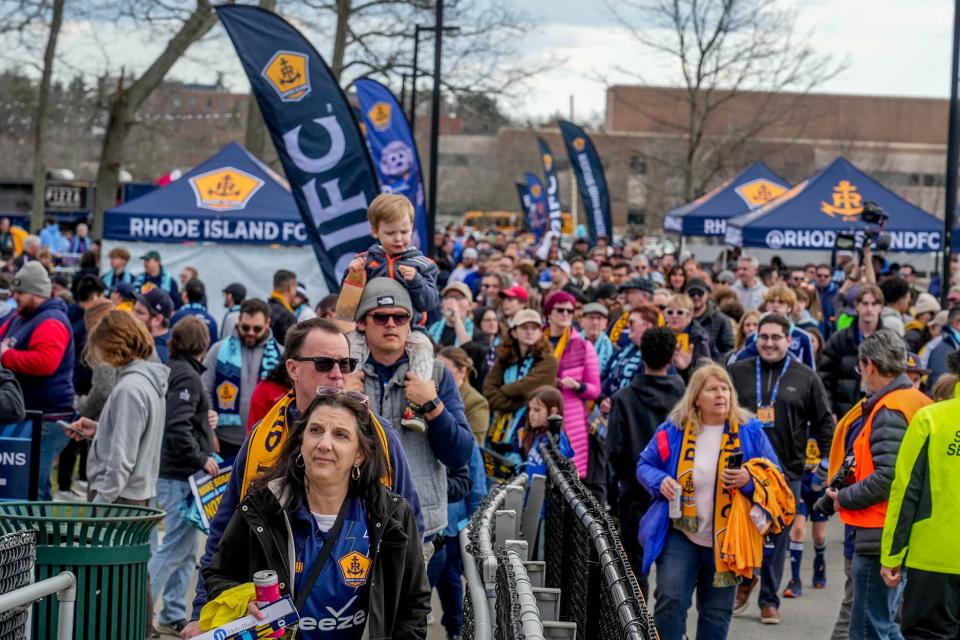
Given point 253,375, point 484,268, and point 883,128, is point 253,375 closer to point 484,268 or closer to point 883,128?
point 484,268

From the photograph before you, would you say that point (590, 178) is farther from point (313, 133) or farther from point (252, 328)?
point (252, 328)

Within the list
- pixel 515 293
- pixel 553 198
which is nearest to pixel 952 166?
pixel 515 293

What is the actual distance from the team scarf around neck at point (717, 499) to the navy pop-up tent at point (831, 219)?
47.1ft

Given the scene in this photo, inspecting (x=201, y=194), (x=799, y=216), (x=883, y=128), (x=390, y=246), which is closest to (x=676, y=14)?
(x=799, y=216)

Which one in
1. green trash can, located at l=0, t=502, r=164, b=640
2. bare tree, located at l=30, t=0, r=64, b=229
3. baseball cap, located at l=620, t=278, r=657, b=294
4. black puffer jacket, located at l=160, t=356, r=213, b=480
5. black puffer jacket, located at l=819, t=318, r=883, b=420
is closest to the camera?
green trash can, located at l=0, t=502, r=164, b=640

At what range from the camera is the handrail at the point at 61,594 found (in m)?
4.37

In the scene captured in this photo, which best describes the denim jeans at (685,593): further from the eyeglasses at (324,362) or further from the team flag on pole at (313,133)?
the team flag on pole at (313,133)

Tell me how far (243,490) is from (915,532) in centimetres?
339

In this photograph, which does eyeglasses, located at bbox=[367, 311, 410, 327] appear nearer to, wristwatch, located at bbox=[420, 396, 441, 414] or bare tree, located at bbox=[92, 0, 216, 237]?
wristwatch, located at bbox=[420, 396, 441, 414]

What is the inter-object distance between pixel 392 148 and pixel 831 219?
9421mm

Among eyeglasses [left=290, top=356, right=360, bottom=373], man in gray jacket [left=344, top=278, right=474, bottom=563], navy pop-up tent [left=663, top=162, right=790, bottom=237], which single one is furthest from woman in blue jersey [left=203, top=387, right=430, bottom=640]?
navy pop-up tent [left=663, top=162, right=790, bottom=237]

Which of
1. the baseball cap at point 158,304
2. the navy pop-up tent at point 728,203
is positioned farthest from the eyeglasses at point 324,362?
the navy pop-up tent at point 728,203

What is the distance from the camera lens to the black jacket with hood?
8.66m

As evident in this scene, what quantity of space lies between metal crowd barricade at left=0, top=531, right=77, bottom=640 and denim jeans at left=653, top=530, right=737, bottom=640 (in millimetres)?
3166
